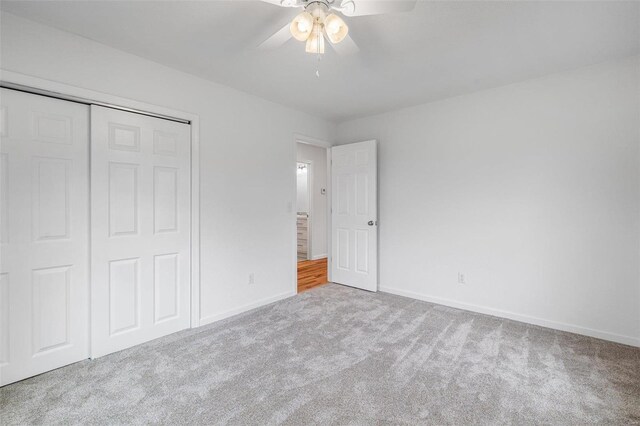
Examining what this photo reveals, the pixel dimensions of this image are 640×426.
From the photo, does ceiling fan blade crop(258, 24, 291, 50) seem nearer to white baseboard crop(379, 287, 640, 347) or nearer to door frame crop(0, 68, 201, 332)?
door frame crop(0, 68, 201, 332)

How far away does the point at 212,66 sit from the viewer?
263 cm

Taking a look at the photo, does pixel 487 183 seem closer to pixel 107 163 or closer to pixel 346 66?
pixel 346 66

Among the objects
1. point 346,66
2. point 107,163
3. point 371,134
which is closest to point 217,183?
point 107,163

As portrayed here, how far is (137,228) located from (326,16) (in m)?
2.13

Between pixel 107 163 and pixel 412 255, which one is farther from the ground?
pixel 107 163

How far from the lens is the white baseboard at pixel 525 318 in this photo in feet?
A: 8.21

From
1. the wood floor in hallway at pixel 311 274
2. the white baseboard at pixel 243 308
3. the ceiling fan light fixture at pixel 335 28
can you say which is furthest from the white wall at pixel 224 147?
the ceiling fan light fixture at pixel 335 28

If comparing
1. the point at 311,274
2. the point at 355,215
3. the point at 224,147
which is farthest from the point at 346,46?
the point at 311,274

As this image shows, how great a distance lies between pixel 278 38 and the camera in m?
1.80

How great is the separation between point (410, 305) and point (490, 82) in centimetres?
250

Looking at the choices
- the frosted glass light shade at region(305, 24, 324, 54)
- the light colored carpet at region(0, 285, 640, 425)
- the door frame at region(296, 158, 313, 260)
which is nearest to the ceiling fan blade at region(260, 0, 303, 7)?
the frosted glass light shade at region(305, 24, 324, 54)

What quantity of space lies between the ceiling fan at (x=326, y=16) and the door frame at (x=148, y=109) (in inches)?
51.5

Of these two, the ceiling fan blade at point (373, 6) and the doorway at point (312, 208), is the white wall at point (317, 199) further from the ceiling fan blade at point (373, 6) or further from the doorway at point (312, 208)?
the ceiling fan blade at point (373, 6)

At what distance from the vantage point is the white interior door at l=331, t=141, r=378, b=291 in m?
3.94
